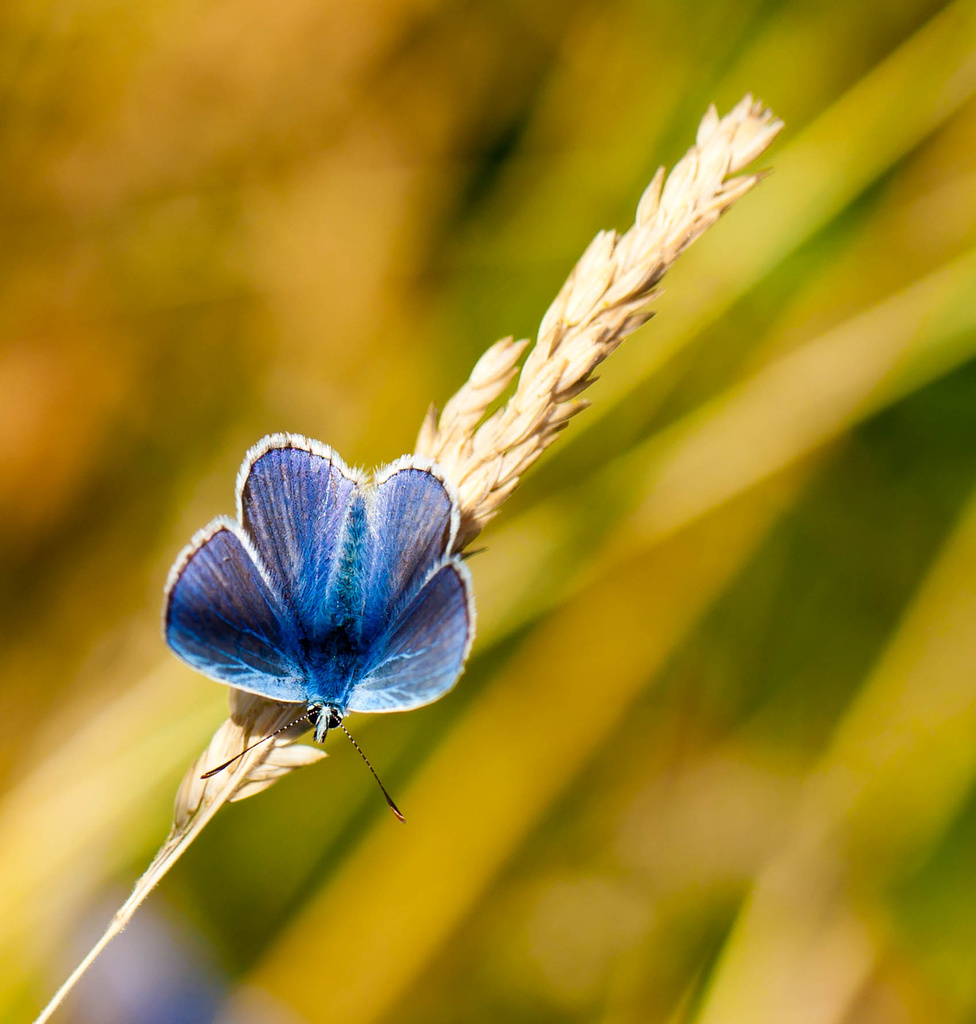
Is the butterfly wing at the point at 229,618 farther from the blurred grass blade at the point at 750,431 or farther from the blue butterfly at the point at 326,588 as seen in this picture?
the blurred grass blade at the point at 750,431

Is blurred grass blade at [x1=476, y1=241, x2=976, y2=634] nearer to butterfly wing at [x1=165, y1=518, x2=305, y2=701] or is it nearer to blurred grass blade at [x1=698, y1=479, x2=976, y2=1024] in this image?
blurred grass blade at [x1=698, y1=479, x2=976, y2=1024]

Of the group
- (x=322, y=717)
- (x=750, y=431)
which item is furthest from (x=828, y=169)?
(x=322, y=717)

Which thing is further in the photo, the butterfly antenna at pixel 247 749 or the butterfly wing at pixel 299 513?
the butterfly wing at pixel 299 513

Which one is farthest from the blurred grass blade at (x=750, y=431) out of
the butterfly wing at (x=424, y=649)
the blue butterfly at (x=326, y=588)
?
the butterfly wing at (x=424, y=649)

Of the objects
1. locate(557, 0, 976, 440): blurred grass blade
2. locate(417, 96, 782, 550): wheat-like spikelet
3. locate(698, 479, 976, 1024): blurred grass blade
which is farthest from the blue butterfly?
locate(698, 479, 976, 1024): blurred grass blade

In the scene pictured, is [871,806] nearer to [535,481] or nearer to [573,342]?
[535,481]

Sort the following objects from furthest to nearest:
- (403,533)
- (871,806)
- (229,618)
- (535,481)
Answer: (535,481) → (871,806) → (403,533) → (229,618)
